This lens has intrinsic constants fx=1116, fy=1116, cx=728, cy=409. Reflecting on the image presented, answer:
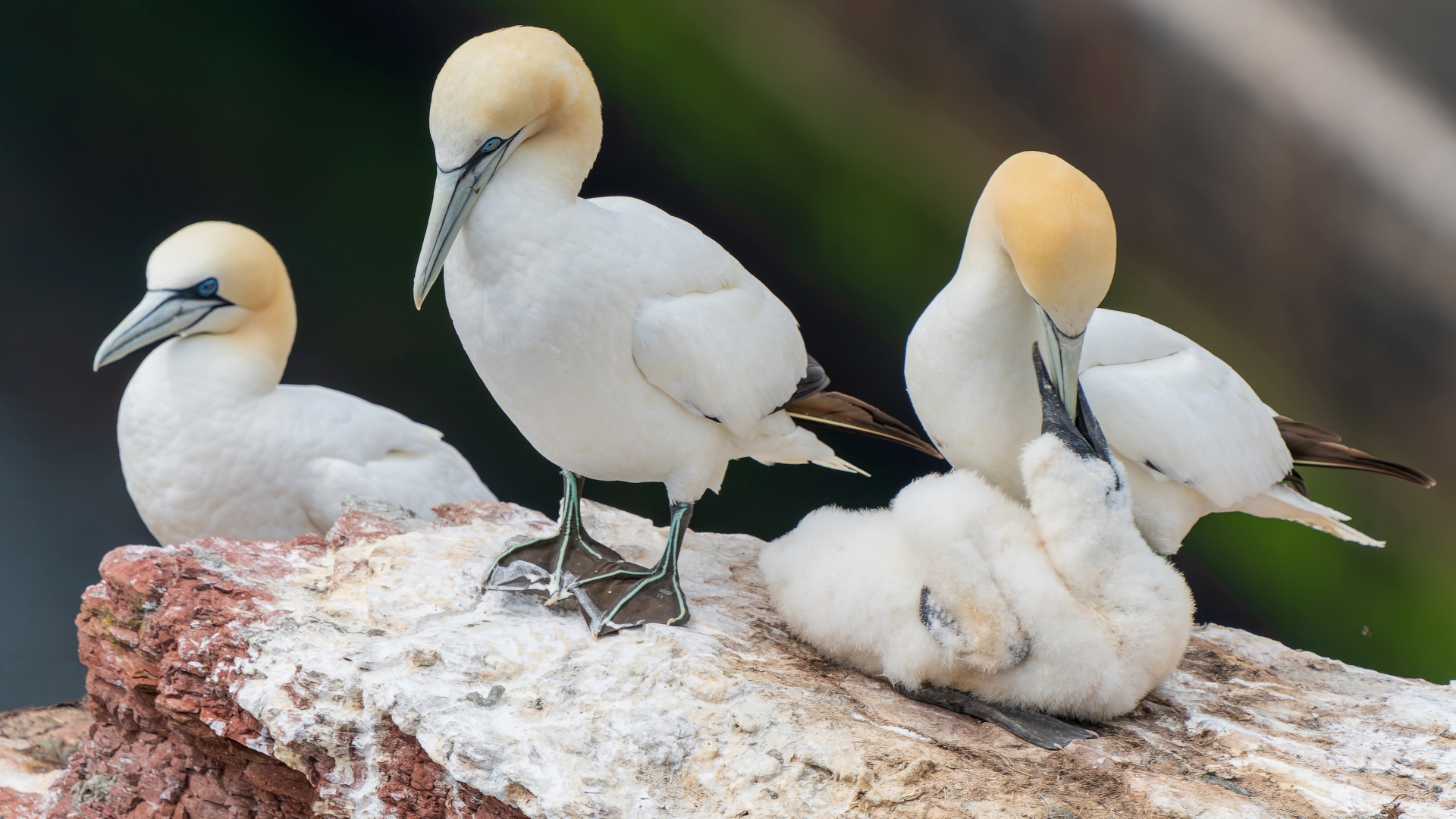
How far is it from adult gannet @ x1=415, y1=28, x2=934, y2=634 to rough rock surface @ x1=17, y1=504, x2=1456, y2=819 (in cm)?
22

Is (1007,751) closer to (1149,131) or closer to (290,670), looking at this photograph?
(290,670)

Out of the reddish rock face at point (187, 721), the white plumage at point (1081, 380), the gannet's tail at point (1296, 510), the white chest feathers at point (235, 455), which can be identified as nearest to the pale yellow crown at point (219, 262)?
the white chest feathers at point (235, 455)

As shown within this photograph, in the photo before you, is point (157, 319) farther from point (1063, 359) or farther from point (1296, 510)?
point (1296, 510)

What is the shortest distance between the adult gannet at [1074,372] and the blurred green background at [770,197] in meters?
1.53

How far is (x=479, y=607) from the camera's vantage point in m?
2.50

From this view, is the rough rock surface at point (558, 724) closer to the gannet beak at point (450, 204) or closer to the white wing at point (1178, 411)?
the white wing at point (1178, 411)

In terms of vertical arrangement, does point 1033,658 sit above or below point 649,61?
below

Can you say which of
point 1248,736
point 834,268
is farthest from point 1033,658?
point 834,268

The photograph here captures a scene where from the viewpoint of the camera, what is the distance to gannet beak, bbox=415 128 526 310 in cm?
215

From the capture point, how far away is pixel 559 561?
2.62 m

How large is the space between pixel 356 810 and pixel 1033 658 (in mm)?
1354

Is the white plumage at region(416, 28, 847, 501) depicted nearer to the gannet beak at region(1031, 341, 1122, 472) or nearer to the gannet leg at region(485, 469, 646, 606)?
the gannet leg at region(485, 469, 646, 606)

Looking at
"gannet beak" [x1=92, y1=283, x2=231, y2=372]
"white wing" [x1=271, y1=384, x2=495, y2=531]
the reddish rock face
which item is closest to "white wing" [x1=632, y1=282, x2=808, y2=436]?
the reddish rock face

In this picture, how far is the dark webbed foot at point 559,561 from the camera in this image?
→ 256cm
